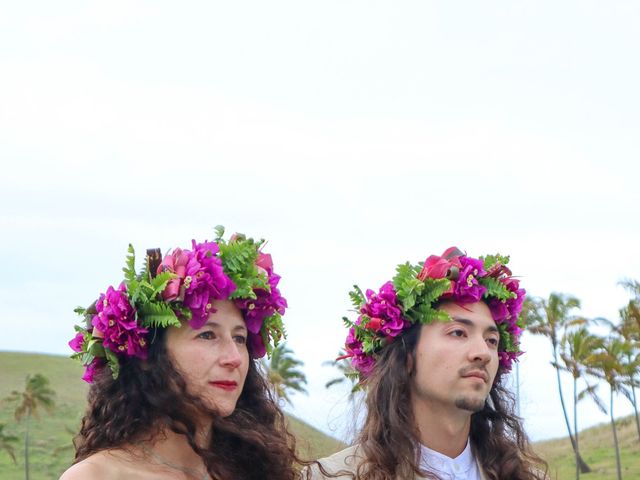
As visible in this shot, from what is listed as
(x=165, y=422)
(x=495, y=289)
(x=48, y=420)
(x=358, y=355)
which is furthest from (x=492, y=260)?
(x=48, y=420)

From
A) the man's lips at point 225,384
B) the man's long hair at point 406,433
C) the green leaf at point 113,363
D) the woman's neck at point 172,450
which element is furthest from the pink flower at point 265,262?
the man's long hair at point 406,433

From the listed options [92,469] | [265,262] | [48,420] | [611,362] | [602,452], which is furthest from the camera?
[48,420]

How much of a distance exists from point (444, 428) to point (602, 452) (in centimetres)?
5686

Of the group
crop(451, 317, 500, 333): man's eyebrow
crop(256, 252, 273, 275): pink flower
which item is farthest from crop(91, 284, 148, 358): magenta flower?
crop(451, 317, 500, 333): man's eyebrow

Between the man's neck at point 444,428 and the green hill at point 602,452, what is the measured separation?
41.5 m

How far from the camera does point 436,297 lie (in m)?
8.50

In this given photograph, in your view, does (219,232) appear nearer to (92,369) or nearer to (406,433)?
(92,369)

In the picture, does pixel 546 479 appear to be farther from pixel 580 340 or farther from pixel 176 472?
pixel 580 340

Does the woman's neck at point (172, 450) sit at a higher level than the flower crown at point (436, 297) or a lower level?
lower

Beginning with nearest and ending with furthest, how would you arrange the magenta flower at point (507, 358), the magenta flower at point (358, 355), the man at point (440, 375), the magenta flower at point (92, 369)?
the magenta flower at point (92, 369) < the man at point (440, 375) < the magenta flower at point (507, 358) < the magenta flower at point (358, 355)

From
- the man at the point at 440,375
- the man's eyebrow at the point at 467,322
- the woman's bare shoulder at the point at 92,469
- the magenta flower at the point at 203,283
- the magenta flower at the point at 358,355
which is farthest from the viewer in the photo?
the magenta flower at the point at 358,355

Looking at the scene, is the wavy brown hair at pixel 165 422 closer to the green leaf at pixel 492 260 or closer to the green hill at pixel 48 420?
the green leaf at pixel 492 260

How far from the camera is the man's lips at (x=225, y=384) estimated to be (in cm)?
676

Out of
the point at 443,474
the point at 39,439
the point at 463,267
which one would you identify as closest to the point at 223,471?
the point at 443,474
